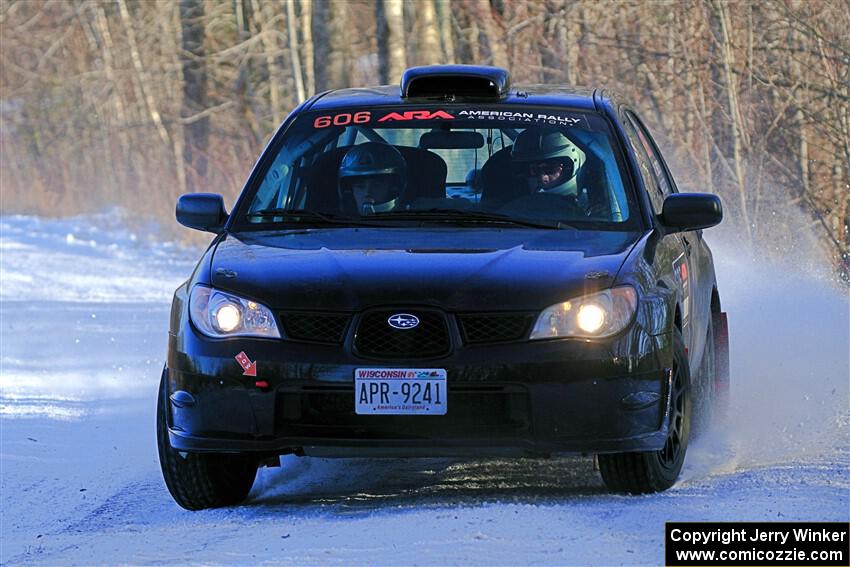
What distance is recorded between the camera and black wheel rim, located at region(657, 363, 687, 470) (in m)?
6.13

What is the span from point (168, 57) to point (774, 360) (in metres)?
31.1

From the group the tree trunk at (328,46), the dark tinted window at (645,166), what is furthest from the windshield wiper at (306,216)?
the tree trunk at (328,46)

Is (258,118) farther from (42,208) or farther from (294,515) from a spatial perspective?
(294,515)

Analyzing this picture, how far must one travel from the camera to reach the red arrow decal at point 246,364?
5.82 meters

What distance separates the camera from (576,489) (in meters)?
6.38

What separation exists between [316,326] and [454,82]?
6.55 feet

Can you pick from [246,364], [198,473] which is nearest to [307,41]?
[198,473]

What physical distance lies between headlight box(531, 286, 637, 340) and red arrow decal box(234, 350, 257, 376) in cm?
96

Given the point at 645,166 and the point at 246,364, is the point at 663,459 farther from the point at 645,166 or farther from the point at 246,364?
the point at 645,166

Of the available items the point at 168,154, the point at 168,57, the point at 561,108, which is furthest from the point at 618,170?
the point at 168,57

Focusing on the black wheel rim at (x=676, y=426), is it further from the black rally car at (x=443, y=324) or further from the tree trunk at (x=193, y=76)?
the tree trunk at (x=193, y=76)

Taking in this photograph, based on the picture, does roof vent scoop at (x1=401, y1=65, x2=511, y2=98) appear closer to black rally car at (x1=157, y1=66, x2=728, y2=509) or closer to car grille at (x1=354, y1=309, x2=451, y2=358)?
black rally car at (x1=157, y1=66, x2=728, y2=509)

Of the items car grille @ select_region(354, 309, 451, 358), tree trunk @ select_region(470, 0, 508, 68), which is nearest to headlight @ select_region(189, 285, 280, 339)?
car grille @ select_region(354, 309, 451, 358)

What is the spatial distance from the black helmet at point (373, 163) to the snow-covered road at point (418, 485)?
1250 millimetres
